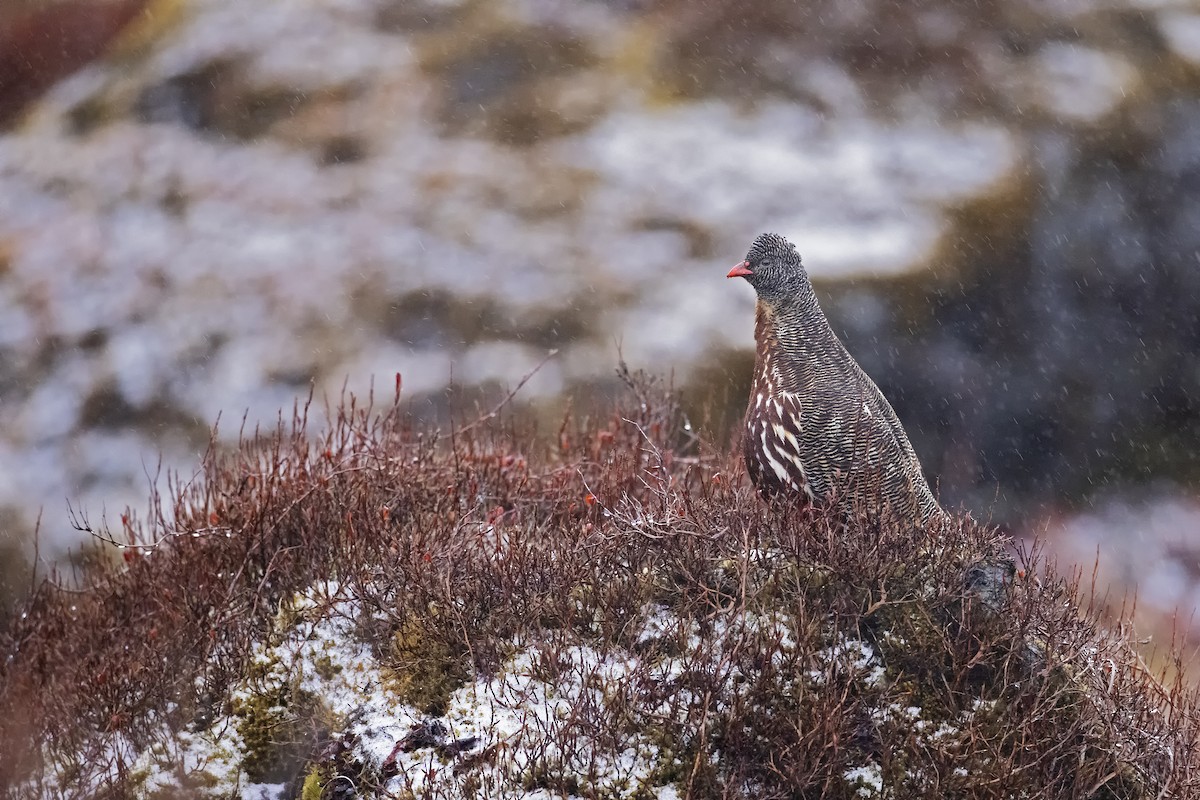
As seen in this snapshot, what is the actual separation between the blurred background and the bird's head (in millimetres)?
3349

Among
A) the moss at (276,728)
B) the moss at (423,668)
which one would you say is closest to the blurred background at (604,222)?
the moss at (423,668)

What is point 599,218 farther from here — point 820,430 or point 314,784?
point 314,784

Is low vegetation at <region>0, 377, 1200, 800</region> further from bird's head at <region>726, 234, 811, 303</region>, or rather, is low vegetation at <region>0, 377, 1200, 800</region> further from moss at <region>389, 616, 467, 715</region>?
bird's head at <region>726, 234, 811, 303</region>

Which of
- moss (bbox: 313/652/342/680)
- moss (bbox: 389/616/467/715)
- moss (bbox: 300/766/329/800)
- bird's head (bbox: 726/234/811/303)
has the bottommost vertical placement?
moss (bbox: 300/766/329/800)

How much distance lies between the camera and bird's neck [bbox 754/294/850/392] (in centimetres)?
466

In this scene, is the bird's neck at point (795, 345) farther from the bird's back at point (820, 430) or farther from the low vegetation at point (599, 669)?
the low vegetation at point (599, 669)

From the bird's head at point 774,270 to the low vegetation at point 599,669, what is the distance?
3.38 feet

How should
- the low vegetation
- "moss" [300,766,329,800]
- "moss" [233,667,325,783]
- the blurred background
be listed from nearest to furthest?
the low vegetation < "moss" [300,766,329,800] < "moss" [233,667,325,783] < the blurred background

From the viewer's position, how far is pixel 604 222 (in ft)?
35.0

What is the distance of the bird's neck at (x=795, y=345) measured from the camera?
15.3ft

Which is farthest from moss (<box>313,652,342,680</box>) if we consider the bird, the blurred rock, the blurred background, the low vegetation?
the blurred background

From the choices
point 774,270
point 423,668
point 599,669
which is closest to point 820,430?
point 774,270

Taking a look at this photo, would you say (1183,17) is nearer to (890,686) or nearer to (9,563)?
(890,686)

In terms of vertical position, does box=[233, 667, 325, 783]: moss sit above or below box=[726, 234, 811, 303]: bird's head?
below
